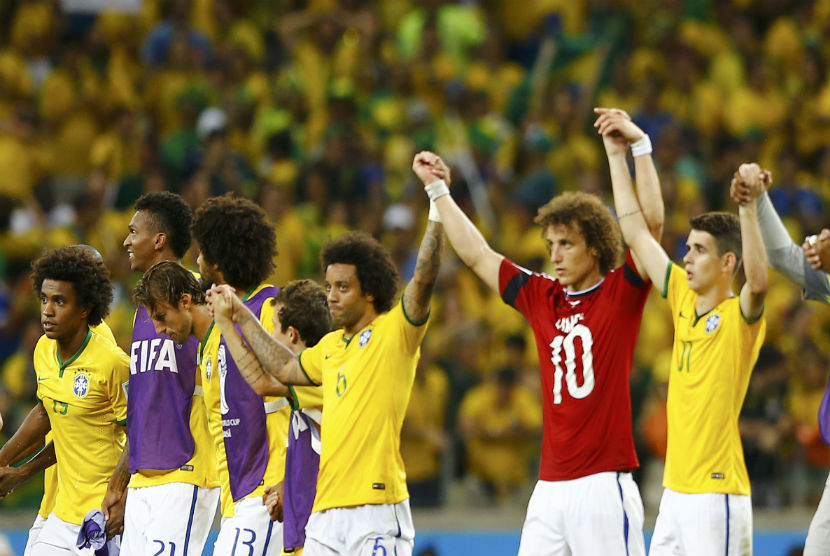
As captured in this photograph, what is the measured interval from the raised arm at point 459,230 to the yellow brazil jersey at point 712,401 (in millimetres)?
927

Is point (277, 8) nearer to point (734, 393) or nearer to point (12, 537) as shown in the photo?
point (12, 537)

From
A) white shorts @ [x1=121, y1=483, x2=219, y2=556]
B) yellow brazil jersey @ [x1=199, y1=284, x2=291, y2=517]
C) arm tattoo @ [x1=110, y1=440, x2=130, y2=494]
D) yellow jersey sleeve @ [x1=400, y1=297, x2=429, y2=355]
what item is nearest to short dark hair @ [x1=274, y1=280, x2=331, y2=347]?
yellow brazil jersey @ [x1=199, y1=284, x2=291, y2=517]

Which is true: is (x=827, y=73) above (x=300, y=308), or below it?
above

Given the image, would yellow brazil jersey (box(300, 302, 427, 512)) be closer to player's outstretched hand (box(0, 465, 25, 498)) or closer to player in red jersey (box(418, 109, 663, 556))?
player in red jersey (box(418, 109, 663, 556))

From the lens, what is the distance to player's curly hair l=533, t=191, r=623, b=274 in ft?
22.3

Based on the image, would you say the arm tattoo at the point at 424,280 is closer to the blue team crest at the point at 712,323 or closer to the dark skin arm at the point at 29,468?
the blue team crest at the point at 712,323

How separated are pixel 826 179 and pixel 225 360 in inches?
339

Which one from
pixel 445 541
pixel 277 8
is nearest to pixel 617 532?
pixel 445 541

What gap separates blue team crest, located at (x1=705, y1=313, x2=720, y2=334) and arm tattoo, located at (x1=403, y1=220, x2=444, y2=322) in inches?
59.6

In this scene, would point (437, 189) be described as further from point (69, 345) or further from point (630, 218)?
point (69, 345)

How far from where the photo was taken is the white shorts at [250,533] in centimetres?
719

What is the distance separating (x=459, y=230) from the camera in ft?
22.9

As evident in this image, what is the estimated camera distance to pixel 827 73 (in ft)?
48.4

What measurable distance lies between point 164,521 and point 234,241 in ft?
5.24
